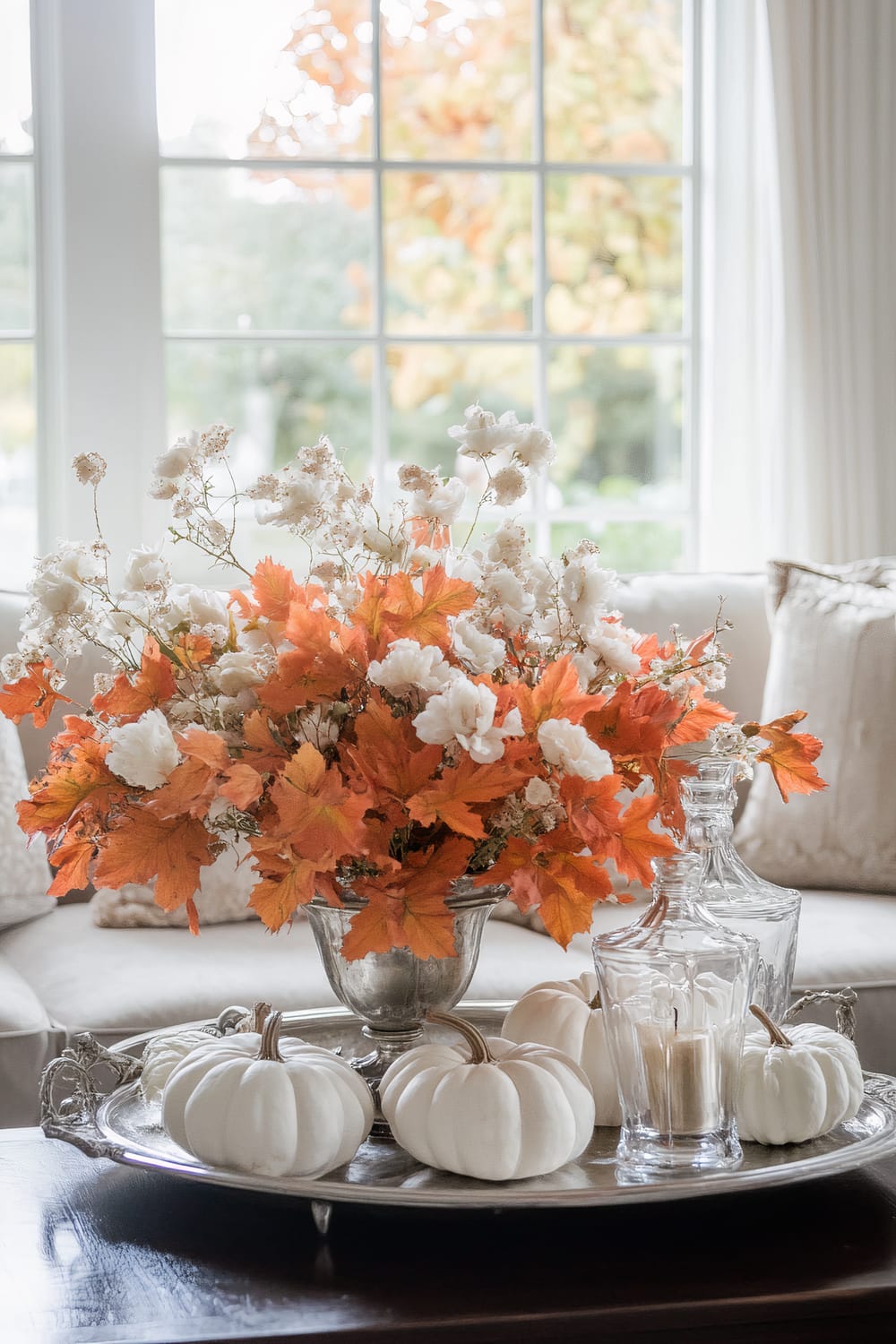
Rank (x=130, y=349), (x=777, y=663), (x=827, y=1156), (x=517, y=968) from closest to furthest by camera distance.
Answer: (x=827, y=1156) → (x=517, y=968) → (x=777, y=663) → (x=130, y=349)

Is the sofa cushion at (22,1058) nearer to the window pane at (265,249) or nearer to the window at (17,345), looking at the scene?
the window at (17,345)

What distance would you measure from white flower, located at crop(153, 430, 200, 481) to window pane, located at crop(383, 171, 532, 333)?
2.08 metres

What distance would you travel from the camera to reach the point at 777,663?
2.37 metres

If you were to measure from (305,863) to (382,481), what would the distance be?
217 centimetres

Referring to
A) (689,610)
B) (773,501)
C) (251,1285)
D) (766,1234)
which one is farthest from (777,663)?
(251,1285)

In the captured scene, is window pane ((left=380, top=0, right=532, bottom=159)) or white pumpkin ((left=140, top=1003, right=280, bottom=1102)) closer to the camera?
white pumpkin ((left=140, top=1003, right=280, bottom=1102))

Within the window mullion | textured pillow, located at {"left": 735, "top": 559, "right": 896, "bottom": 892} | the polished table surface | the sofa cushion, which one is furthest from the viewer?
the window mullion

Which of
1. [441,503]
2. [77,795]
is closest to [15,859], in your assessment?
[77,795]

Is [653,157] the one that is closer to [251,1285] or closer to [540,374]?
[540,374]

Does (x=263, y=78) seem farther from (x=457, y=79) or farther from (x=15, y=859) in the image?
(x=15, y=859)

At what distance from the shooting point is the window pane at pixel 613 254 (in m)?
3.06

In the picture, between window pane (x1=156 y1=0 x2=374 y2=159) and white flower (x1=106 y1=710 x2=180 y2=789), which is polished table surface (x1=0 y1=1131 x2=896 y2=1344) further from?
window pane (x1=156 y1=0 x2=374 y2=159)

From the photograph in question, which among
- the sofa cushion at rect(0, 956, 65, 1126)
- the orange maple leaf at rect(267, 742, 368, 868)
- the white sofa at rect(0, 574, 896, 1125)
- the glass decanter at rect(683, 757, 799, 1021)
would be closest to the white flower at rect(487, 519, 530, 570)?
the orange maple leaf at rect(267, 742, 368, 868)

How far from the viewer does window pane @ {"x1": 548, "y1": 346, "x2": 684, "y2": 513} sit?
310cm
